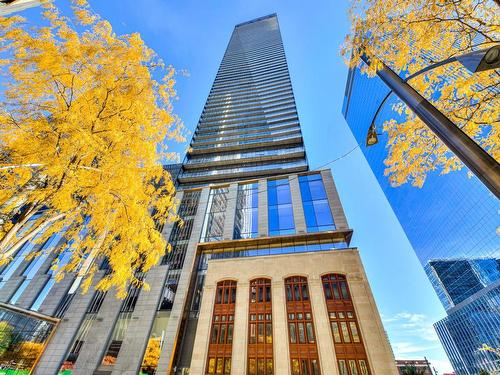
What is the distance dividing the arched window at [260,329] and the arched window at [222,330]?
1.42 m

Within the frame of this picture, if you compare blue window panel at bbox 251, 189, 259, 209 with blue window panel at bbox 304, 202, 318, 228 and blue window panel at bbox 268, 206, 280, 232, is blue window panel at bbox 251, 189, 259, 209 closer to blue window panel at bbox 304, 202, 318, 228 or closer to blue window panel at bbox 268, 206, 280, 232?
blue window panel at bbox 268, 206, 280, 232

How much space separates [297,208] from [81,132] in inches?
767

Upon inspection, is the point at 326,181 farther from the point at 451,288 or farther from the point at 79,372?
the point at 451,288

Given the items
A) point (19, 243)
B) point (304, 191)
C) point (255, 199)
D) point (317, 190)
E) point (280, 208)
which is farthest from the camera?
point (255, 199)

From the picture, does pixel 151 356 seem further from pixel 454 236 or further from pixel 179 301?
pixel 454 236

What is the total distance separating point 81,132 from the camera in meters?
5.42

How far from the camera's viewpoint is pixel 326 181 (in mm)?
23812

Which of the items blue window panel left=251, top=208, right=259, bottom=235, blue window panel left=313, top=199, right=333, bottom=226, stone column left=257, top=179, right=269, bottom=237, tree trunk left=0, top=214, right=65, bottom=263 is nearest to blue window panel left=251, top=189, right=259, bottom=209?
stone column left=257, top=179, right=269, bottom=237

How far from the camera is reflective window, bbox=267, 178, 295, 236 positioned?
67.1ft

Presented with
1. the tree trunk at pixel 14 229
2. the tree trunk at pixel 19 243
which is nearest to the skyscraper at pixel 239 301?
the tree trunk at pixel 19 243

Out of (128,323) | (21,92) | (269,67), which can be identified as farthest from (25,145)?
(269,67)

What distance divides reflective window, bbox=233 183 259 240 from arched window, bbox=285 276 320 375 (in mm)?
6839

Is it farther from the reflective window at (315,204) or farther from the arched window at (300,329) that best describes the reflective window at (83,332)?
the reflective window at (315,204)

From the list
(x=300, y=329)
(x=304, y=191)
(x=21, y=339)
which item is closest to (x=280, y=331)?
(x=300, y=329)
